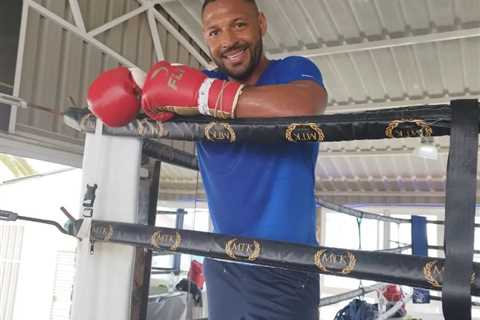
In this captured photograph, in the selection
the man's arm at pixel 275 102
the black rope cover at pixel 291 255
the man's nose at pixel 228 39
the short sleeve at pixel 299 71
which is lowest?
the black rope cover at pixel 291 255

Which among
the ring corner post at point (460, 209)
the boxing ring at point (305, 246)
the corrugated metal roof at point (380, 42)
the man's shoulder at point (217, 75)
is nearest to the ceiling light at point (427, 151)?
the corrugated metal roof at point (380, 42)

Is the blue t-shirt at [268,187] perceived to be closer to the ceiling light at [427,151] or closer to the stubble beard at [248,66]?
the stubble beard at [248,66]

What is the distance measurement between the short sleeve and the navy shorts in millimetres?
435

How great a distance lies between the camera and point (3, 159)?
4309 millimetres

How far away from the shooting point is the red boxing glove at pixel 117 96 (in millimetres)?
1023

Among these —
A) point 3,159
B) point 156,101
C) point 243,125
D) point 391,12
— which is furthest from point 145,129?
point 391,12

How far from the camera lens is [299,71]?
3.53ft

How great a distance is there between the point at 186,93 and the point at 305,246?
0.39 metres

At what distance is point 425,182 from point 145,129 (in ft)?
24.4

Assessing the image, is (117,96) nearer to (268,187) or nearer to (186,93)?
(186,93)

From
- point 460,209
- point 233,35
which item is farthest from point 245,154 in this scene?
point 460,209

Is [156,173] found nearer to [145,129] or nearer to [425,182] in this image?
[145,129]

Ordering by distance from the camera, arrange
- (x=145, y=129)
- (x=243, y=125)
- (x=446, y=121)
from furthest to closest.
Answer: (x=145, y=129), (x=243, y=125), (x=446, y=121)

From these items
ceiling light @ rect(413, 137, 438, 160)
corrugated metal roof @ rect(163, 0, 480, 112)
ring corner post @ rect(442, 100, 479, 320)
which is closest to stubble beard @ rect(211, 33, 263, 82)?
ring corner post @ rect(442, 100, 479, 320)
